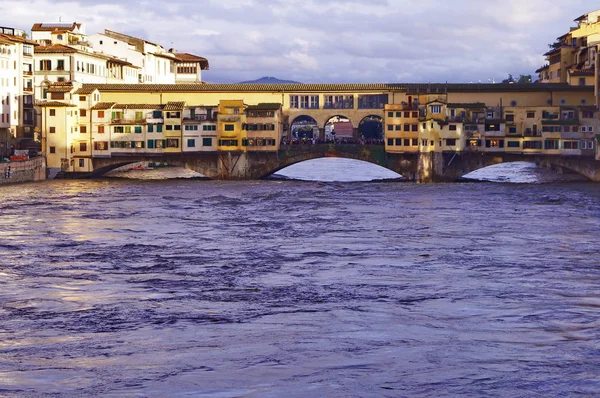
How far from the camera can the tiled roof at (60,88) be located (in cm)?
7250

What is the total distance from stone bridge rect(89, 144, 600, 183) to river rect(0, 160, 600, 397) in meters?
19.8

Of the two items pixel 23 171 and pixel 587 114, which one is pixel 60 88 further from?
pixel 587 114

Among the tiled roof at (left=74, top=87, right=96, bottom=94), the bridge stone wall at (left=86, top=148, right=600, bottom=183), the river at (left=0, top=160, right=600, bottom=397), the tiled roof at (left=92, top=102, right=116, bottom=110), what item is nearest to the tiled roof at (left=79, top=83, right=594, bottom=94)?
the tiled roof at (left=74, top=87, right=96, bottom=94)

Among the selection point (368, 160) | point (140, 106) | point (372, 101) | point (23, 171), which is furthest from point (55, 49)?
point (368, 160)

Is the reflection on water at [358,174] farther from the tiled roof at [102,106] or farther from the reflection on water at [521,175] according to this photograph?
the tiled roof at [102,106]

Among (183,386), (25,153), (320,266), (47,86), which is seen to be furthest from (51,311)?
(47,86)

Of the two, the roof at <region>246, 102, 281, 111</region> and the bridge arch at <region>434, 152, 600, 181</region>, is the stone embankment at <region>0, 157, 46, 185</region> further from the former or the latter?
the bridge arch at <region>434, 152, 600, 181</region>

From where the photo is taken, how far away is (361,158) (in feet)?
236

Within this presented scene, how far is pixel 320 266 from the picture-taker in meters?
33.9

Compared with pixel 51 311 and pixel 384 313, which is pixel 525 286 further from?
pixel 51 311

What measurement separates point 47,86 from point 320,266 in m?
49.9

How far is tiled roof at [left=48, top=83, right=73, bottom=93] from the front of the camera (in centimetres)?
7250

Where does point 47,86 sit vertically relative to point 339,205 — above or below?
above

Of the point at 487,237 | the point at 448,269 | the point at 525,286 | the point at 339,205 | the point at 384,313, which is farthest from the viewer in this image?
the point at 339,205
